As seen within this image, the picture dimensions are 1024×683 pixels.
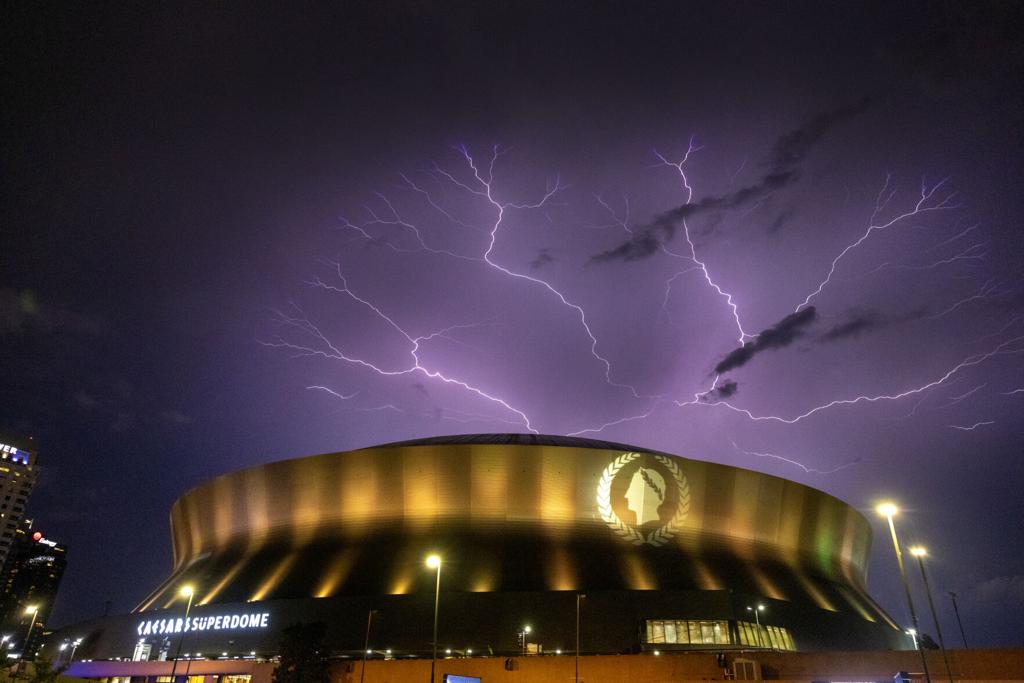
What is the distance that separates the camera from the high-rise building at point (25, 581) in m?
134

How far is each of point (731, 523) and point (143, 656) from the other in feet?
123

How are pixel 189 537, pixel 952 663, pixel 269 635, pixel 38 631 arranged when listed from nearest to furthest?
pixel 952 663 < pixel 269 635 < pixel 189 537 < pixel 38 631

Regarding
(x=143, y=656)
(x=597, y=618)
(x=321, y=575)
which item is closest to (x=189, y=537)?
(x=143, y=656)

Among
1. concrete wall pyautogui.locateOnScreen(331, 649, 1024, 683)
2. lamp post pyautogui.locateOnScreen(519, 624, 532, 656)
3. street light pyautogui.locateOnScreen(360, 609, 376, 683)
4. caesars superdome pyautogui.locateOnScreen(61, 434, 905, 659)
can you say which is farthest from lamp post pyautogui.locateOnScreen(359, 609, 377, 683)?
lamp post pyautogui.locateOnScreen(519, 624, 532, 656)

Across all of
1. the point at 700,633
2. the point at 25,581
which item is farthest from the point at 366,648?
the point at 25,581

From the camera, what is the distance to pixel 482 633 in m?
34.3

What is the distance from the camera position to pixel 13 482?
432ft

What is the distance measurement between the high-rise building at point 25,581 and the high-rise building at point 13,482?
4286mm

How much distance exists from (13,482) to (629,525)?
136 meters

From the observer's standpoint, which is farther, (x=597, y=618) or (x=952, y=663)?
(x=597, y=618)

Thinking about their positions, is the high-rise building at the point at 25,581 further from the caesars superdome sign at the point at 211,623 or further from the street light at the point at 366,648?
the street light at the point at 366,648

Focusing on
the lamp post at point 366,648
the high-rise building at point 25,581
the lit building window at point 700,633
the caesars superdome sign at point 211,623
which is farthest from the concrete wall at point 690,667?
the high-rise building at point 25,581

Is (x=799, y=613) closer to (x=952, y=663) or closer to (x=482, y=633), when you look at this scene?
(x=952, y=663)

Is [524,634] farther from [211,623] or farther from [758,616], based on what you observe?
[211,623]
